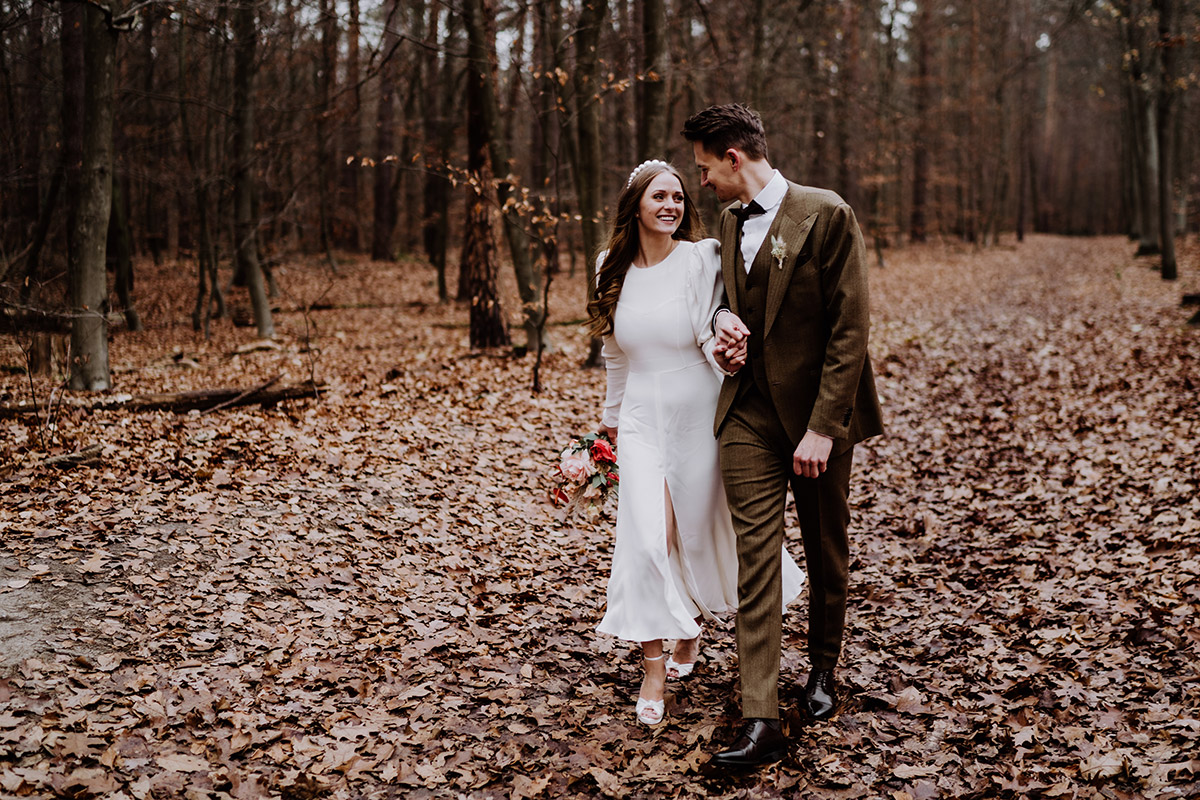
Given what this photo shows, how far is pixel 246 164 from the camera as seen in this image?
47.6 feet

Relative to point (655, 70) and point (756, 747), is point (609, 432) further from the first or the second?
point (655, 70)

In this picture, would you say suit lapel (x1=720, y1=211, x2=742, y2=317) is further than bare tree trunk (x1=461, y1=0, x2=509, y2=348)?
→ No

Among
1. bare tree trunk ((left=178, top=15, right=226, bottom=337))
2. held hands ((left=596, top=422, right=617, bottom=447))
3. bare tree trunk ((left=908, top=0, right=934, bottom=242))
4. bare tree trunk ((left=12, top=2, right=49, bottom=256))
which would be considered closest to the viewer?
held hands ((left=596, top=422, right=617, bottom=447))

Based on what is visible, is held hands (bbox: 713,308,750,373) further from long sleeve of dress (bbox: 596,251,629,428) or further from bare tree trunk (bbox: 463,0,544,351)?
bare tree trunk (bbox: 463,0,544,351)

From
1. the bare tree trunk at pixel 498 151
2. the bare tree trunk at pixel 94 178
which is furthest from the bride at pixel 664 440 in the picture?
the bare tree trunk at pixel 94 178

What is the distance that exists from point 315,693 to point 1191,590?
181 inches

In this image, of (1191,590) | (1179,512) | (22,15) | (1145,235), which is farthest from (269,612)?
(1145,235)

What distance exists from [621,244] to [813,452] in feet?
4.13

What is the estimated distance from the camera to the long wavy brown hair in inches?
147

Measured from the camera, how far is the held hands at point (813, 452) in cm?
327

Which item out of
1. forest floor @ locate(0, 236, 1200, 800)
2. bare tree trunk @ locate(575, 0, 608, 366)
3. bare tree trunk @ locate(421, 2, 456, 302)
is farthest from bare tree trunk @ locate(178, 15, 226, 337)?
bare tree trunk @ locate(575, 0, 608, 366)

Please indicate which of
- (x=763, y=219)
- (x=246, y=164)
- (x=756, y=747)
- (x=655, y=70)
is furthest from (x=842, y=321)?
(x=246, y=164)

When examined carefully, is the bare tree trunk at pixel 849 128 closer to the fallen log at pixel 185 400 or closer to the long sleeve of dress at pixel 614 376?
the fallen log at pixel 185 400

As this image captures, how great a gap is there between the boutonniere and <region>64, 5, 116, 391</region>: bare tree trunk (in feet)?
25.2
